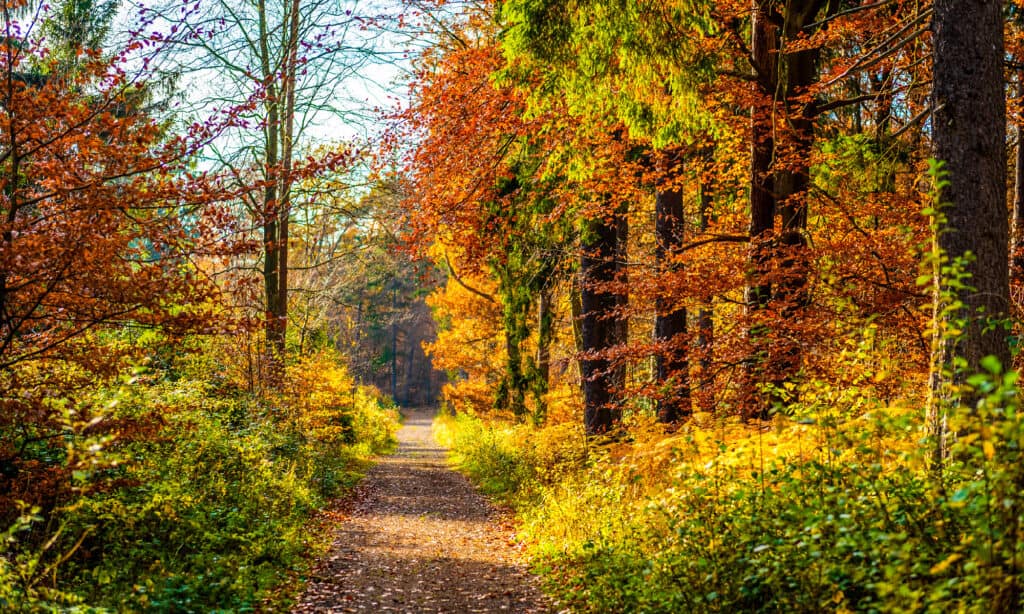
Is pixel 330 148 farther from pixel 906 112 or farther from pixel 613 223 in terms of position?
pixel 906 112

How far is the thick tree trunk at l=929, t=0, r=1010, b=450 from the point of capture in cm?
468

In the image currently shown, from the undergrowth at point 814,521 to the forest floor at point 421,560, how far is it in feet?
1.83

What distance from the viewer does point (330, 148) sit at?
15305mm

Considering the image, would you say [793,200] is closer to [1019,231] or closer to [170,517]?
[1019,231]

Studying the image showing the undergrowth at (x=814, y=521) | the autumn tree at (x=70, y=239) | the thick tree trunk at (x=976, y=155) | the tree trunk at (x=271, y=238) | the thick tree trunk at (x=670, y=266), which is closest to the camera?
the undergrowth at (x=814, y=521)

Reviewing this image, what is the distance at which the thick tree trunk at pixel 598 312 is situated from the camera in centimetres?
1098

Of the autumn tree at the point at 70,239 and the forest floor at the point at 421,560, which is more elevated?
the autumn tree at the point at 70,239

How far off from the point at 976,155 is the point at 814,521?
2.75 metres

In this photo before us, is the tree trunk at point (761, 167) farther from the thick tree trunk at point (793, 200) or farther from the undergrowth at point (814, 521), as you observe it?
the undergrowth at point (814, 521)

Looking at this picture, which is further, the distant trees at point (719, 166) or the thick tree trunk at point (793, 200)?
the thick tree trunk at point (793, 200)

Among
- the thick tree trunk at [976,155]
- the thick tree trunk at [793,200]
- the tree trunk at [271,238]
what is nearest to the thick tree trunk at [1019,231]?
the thick tree trunk at [793,200]

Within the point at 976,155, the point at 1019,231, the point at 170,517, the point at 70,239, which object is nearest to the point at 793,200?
the point at 1019,231

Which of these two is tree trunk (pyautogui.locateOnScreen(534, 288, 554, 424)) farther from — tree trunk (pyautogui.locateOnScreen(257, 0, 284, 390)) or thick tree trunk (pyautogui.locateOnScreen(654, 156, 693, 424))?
tree trunk (pyautogui.locateOnScreen(257, 0, 284, 390))

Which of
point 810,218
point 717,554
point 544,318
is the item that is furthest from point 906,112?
point 717,554
